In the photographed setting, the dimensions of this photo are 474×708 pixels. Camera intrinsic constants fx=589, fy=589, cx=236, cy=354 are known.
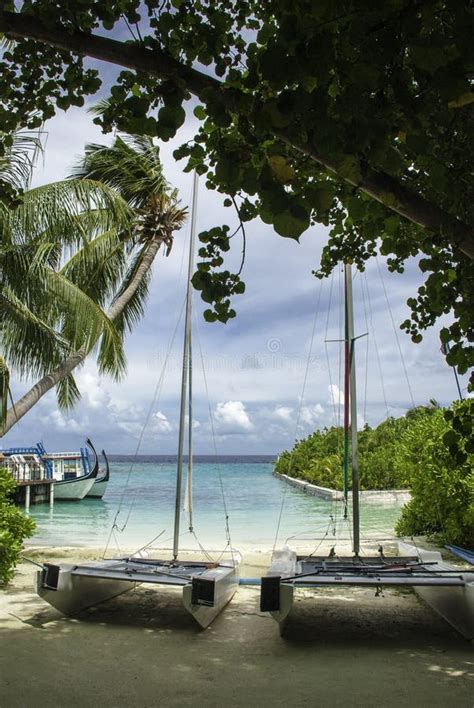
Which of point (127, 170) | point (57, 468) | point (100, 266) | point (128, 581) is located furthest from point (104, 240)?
point (57, 468)

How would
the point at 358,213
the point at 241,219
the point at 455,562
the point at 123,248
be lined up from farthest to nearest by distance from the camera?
the point at 123,248 < the point at 455,562 < the point at 241,219 < the point at 358,213

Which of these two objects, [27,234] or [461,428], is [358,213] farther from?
[27,234]

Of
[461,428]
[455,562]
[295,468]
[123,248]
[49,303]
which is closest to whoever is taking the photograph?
[461,428]

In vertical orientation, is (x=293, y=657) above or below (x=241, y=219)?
below

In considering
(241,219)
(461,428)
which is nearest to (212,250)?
(241,219)

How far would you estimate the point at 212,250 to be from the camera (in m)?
3.05

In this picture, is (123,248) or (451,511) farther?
(123,248)

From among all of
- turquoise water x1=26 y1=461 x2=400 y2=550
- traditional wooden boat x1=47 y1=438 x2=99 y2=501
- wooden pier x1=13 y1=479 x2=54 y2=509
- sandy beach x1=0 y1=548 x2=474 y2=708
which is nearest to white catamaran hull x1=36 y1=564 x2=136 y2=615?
sandy beach x1=0 y1=548 x2=474 y2=708

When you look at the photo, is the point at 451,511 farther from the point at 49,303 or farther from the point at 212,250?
the point at 212,250

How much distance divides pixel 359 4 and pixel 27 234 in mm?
7010

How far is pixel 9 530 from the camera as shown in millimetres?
6828

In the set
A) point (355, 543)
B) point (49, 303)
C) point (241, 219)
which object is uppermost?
point (49, 303)

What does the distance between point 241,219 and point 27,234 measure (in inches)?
230

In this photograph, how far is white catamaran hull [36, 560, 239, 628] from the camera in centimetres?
546
